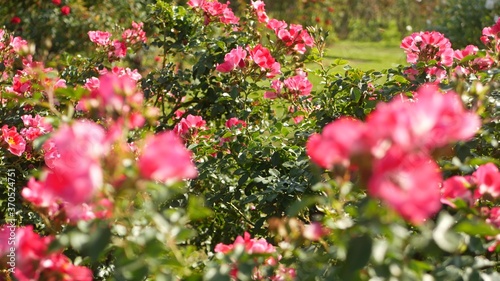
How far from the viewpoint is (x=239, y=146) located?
6.77 feet

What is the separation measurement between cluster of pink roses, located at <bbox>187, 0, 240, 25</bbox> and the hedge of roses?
0.16 meters

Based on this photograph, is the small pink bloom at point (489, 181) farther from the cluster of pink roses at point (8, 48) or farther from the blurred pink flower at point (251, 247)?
the cluster of pink roses at point (8, 48)

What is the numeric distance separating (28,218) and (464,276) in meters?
1.51

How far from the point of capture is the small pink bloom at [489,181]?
110 cm

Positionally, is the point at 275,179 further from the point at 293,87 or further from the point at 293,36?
the point at 293,36

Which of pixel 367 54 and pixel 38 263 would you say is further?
pixel 367 54

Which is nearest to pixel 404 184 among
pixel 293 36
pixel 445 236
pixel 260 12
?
pixel 445 236

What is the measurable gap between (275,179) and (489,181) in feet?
2.89

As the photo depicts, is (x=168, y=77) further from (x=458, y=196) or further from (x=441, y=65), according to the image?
(x=458, y=196)

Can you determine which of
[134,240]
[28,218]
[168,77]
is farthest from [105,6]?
[134,240]

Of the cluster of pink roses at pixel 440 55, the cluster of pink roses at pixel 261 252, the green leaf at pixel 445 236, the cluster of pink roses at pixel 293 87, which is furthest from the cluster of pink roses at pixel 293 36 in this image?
the green leaf at pixel 445 236

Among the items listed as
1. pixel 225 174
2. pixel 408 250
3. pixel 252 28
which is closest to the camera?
pixel 408 250

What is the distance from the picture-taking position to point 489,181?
110cm

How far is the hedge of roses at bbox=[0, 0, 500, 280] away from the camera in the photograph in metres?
0.81
